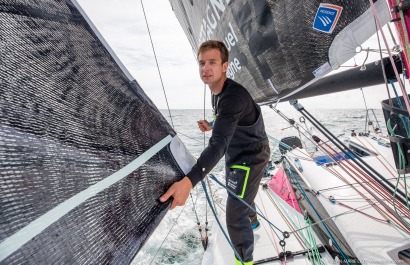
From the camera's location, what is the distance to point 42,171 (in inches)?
17.6

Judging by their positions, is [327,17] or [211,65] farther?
[211,65]

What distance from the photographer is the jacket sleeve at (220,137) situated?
833 mm

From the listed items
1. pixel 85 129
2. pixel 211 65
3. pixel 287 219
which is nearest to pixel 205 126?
pixel 211 65

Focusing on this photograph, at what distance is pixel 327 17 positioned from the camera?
3.77 feet

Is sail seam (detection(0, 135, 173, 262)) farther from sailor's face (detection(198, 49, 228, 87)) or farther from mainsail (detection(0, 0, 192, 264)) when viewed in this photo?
sailor's face (detection(198, 49, 228, 87))

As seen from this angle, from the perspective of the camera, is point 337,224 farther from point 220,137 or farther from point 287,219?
point 220,137

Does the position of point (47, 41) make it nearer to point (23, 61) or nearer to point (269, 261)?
point (23, 61)

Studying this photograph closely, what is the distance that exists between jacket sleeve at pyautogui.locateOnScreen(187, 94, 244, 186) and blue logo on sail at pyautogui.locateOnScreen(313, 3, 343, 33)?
1.91ft

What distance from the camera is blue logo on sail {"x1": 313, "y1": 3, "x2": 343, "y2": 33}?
112 cm

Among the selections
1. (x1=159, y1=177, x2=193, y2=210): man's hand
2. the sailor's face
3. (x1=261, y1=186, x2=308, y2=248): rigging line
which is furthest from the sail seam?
(x1=261, y1=186, x2=308, y2=248): rigging line

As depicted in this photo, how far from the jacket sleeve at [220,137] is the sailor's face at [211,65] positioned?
1.10 feet

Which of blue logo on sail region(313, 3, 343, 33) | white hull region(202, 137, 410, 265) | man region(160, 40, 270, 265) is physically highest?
blue logo on sail region(313, 3, 343, 33)

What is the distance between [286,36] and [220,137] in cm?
91

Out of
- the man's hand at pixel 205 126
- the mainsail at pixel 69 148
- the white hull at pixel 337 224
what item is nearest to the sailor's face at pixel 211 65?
the man's hand at pixel 205 126
